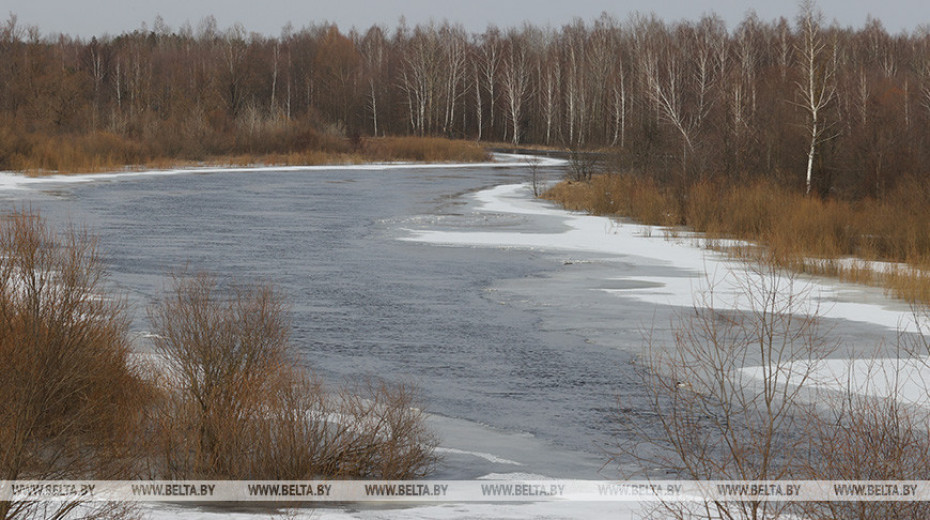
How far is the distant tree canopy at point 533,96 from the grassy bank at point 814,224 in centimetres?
198

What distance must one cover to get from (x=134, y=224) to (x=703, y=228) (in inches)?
504

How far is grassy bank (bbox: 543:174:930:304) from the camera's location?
16217 mm

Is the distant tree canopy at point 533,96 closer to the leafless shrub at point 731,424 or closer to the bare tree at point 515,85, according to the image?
the bare tree at point 515,85

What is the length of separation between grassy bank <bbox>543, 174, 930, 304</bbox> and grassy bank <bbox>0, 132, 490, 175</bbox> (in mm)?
25024

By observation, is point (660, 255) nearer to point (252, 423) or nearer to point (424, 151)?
point (252, 423)

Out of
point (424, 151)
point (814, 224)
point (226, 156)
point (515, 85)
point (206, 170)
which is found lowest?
point (206, 170)

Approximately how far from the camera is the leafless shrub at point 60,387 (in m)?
5.31

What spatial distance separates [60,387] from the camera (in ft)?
21.8

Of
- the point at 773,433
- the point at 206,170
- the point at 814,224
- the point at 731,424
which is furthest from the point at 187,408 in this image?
the point at 206,170

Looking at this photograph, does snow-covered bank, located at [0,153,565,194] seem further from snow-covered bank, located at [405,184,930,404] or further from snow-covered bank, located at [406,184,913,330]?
snow-covered bank, located at [405,184,930,404]

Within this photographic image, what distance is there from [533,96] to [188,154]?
135ft

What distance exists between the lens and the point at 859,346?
1115cm

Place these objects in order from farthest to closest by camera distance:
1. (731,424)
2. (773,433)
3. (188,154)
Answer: (188,154) → (731,424) → (773,433)

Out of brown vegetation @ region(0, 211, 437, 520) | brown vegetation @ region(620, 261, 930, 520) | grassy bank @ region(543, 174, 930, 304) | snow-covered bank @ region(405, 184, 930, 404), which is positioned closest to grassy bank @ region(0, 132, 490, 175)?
snow-covered bank @ region(405, 184, 930, 404)
